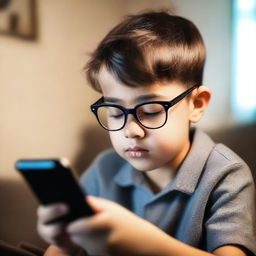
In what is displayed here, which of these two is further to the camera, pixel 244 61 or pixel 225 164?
pixel 244 61

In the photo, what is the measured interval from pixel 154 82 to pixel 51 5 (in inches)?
17.1

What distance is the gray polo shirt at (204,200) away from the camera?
2.36 ft

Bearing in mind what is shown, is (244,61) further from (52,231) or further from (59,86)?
(52,231)

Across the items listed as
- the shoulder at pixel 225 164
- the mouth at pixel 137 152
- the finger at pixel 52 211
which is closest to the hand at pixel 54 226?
the finger at pixel 52 211

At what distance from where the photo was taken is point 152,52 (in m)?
0.72

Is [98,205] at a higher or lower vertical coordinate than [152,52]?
lower

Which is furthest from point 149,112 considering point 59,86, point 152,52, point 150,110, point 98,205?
point 59,86

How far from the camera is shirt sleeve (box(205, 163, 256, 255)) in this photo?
2.31ft

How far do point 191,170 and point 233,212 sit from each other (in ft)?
0.41

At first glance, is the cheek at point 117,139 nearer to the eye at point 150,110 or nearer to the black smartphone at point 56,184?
the eye at point 150,110

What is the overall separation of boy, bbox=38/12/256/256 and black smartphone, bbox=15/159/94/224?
0.36 ft

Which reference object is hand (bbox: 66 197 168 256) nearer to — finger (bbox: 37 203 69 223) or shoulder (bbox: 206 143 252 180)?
finger (bbox: 37 203 69 223)

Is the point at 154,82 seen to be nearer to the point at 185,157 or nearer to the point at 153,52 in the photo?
the point at 153,52

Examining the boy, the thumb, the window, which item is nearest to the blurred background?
the window
